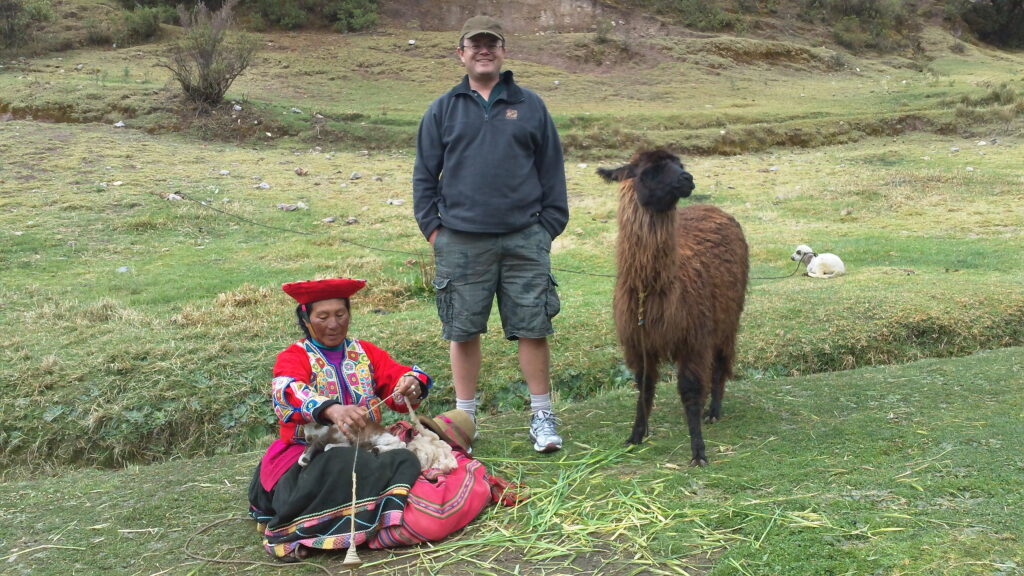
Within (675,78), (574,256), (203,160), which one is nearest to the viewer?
(574,256)

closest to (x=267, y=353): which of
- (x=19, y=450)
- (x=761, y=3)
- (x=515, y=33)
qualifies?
(x=19, y=450)

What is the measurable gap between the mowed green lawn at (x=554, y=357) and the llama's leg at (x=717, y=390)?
150mm

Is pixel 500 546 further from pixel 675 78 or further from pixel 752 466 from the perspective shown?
pixel 675 78

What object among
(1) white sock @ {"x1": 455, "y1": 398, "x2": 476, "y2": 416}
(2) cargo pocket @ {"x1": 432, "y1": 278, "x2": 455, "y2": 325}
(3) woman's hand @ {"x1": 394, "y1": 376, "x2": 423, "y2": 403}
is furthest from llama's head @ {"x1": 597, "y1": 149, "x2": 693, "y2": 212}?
(3) woman's hand @ {"x1": 394, "y1": 376, "x2": 423, "y2": 403}

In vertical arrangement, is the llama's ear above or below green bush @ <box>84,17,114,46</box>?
below

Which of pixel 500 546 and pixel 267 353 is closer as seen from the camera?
pixel 500 546

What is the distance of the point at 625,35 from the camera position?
3206 centimetres

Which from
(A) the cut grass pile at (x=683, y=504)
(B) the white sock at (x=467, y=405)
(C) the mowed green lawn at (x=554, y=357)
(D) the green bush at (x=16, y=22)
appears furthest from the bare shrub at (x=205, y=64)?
(B) the white sock at (x=467, y=405)

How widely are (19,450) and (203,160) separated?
413 inches

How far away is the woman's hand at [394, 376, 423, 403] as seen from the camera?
3861mm

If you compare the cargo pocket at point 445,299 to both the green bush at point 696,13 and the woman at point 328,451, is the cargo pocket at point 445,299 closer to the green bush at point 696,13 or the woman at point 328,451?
the woman at point 328,451

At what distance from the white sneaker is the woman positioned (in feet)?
3.17

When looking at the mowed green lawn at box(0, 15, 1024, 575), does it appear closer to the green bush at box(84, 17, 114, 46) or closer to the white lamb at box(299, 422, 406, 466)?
the white lamb at box(299, 422, 406, 466)

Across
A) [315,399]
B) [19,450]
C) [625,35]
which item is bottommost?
[19,450]
